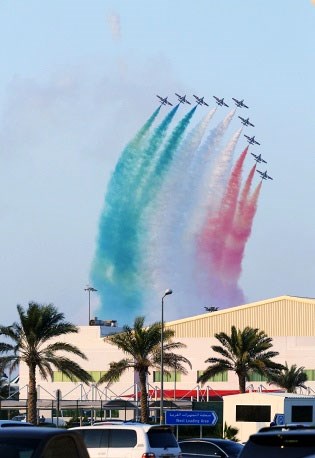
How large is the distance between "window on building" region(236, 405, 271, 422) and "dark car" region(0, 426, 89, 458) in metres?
43.8

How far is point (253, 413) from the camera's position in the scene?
2349 inches

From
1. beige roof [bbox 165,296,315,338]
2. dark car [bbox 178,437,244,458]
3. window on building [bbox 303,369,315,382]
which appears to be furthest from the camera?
beige roof [bbox 165,296,315,338]

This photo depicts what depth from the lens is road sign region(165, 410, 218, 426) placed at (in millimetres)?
54875

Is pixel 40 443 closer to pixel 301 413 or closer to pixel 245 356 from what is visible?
pixel 301 413

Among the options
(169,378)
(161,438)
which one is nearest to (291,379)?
(169,378)

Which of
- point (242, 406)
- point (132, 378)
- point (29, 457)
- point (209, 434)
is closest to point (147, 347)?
point (209, 434)

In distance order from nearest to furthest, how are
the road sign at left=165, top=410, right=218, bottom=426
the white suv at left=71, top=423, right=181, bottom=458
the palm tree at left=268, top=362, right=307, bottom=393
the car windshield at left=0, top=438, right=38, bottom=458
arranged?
the car windshield at left=0, top=438, right=38, bottom=458, the white suv at left=71, top=423, right=181, bottom=458, the road sign at left=165, top=410, right=218, bottom=426, the palm tree at left=268, top=362, right=307, bottom=393

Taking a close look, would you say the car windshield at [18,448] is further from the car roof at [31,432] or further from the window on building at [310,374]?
the window on building at [310,374]

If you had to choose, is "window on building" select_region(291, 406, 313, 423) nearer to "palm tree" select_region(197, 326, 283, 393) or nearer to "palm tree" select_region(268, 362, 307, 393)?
"palm tree" select_region(197, 326, 283, 393)

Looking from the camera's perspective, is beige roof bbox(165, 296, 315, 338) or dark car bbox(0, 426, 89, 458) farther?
beige roof bbox(165, 296, 315, 338)

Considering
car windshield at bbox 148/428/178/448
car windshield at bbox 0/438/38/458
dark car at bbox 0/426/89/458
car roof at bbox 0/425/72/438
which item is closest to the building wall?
car windshield at bbox 148/428/178/448

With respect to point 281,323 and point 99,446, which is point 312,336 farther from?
point 99,446

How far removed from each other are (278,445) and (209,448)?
22079 millimetres

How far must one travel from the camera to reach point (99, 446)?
30344 millimetres
